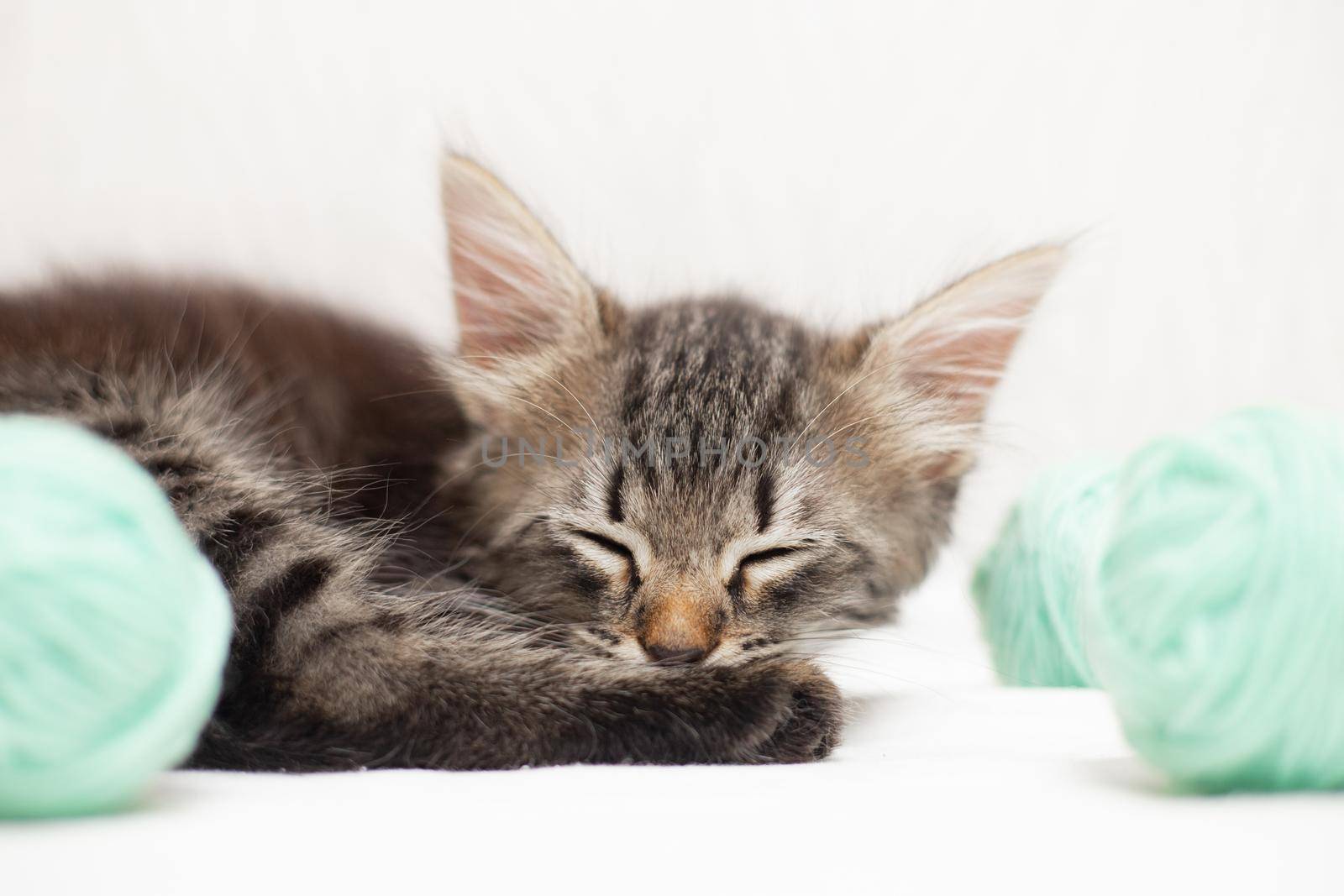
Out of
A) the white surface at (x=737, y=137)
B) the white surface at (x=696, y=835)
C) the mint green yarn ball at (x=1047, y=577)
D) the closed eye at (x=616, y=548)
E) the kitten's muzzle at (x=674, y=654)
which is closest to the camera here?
the white surface at (x=696, y=835)

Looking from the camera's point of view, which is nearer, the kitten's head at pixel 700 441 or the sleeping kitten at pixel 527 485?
the sleeping kitten at pixel 527 485

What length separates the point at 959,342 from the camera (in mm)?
1579

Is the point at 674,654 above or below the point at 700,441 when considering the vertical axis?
below

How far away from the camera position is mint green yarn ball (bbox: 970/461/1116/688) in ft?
4.74

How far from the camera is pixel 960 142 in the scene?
243 cm

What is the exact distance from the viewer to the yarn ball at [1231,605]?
795 millimetres

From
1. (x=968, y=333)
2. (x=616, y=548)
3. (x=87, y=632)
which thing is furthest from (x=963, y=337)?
(x=87, y=632)

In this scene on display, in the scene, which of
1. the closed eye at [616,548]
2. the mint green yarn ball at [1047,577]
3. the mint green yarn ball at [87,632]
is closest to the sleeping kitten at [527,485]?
the closed eye at [616,548]

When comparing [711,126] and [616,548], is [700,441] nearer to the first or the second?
[616,548]

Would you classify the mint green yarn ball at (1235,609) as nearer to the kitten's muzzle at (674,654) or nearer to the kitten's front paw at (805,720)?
the kitten's front paw at (805,720)

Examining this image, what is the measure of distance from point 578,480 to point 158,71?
1.58 metres

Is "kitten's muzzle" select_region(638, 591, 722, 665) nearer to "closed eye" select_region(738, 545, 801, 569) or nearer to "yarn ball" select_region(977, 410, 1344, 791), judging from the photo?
"closed eye" select_region(738, 545, 801, 569)

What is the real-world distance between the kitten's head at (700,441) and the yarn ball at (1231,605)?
0.50 metres

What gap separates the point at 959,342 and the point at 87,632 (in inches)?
46.4
